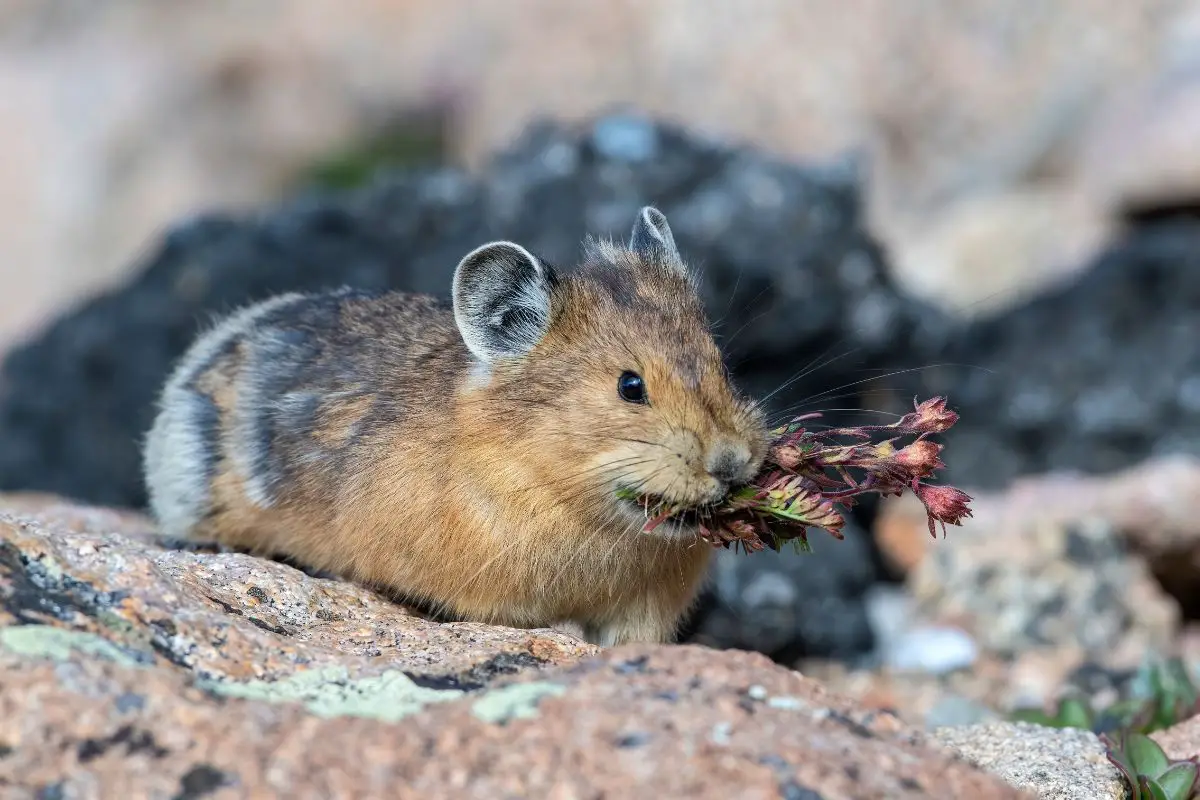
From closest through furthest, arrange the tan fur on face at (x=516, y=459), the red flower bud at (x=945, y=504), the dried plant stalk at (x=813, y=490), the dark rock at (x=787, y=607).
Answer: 1. the red flower bud at (x=945, y=504)
2. the dried plant stalk at (x=813, y=490)
3. the tan fur on face at (x=516, y=459)
4. the dark rock at (x=787, y=607)

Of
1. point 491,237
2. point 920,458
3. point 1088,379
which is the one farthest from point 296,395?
point 1088,379

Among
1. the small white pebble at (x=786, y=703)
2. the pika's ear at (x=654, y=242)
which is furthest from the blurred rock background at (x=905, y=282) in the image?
the small white pebble at (x=786, y=703)

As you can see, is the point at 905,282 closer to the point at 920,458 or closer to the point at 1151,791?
the point at 920,458

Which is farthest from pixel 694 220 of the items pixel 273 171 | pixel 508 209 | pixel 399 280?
pixel 273 171

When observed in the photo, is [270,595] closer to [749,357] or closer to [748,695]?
[748,695]

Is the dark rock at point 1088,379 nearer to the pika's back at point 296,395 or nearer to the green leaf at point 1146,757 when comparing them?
the pika's back at point 296,395

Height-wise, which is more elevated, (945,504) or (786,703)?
(945,504)

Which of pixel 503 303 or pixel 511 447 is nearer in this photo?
pixel 511 447
